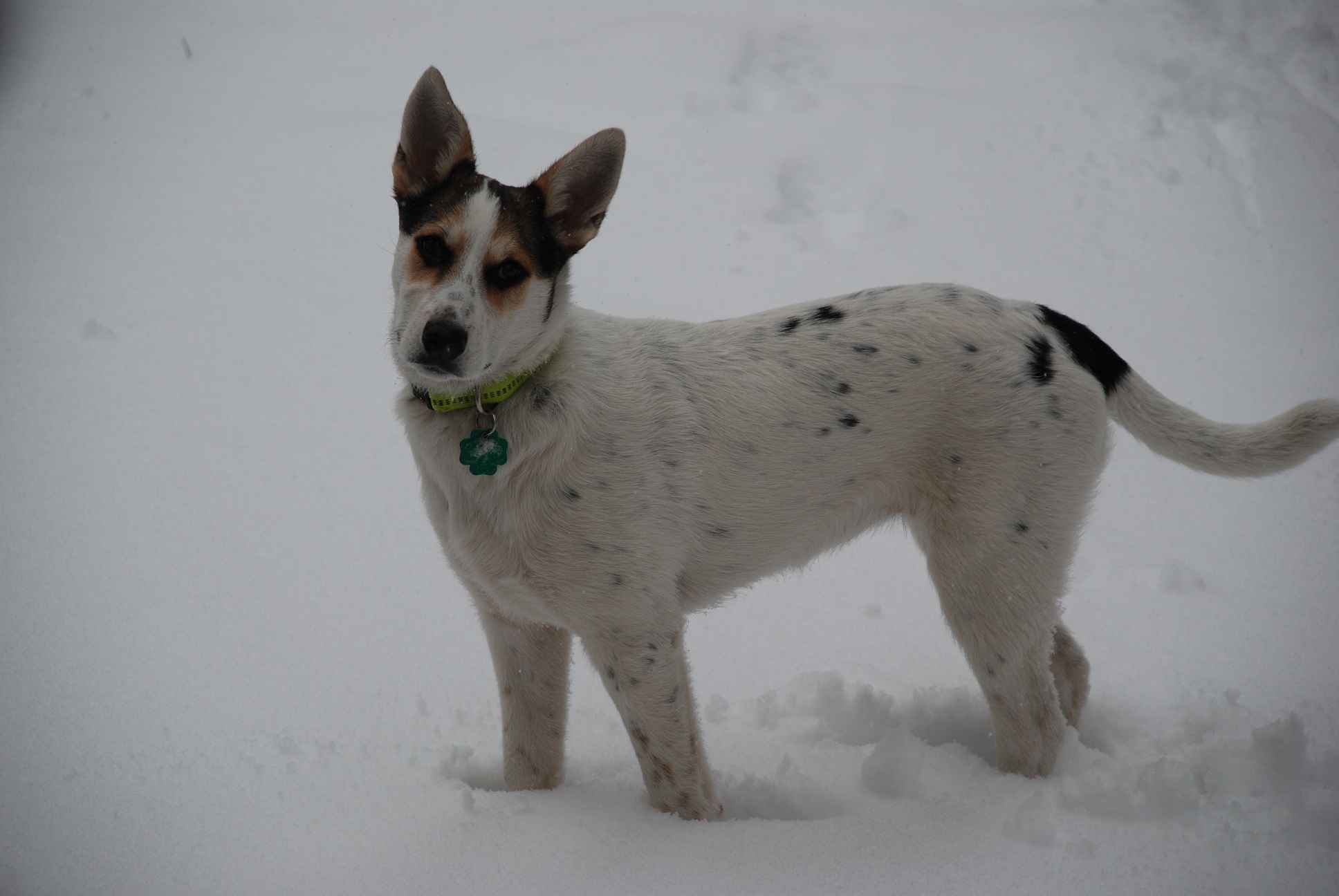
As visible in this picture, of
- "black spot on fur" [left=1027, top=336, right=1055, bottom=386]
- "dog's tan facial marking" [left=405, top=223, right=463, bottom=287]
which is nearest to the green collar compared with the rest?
"dog's tan facial marking" [left=405, top=223, right=463, bottom=287]

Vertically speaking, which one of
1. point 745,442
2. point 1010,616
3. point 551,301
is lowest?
point 1010,616

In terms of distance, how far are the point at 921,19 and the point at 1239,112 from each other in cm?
238

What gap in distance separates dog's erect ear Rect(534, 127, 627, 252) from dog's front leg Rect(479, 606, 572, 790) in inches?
45.5

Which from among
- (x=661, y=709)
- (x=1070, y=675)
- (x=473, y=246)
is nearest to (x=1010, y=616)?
(x=1070, y=675)

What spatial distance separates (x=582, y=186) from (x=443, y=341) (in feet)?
2.14

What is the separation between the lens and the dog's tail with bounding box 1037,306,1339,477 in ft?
8.85

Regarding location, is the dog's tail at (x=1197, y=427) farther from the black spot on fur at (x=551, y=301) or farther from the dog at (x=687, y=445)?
the black spot on fur at (x=551, y=301)

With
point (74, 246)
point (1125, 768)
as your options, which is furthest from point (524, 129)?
point (1125, 768)

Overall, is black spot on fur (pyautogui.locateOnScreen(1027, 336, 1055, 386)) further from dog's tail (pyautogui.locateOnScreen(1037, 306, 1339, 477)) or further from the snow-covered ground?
the snow-covered ground

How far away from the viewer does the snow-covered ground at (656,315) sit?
100 inches

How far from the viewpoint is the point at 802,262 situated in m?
5.70

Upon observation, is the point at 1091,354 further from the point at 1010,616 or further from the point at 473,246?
the point at 473,246

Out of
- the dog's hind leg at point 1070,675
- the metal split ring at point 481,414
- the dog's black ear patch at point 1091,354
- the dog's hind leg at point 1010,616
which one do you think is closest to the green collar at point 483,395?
the metal split ring at point 481,414

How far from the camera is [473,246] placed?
233 cm
